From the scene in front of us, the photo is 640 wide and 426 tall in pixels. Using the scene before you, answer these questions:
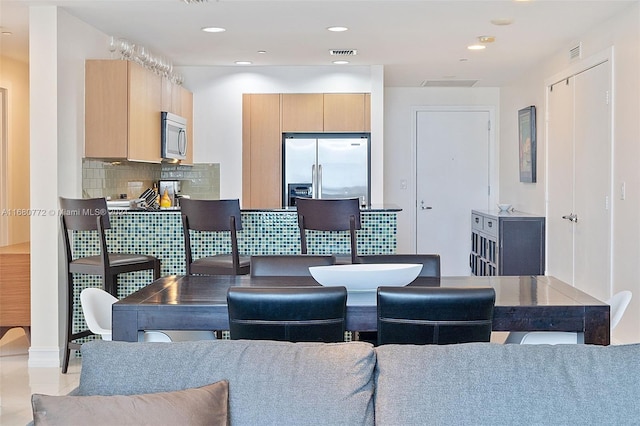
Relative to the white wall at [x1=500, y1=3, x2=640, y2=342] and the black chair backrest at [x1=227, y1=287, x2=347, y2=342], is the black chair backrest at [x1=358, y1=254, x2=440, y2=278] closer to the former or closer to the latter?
the black chair backrest at [x1=227, y1=287, x2=347, y2=342]

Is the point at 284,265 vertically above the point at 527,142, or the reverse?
the point at 527,142

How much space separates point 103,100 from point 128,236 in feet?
3.65

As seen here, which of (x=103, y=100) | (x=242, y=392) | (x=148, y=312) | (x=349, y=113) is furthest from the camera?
(x=349, y=113)

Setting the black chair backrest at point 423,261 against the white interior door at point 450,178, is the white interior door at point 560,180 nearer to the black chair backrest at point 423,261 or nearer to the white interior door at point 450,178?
the white interior door at point 450,178

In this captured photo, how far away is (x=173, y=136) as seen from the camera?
624 cm

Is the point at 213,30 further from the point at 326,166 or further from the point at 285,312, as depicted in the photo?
the point at 285,312

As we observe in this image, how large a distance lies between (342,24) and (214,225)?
1875mm

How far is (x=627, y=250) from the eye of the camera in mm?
4559

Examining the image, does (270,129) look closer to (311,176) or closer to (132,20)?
(311,176)

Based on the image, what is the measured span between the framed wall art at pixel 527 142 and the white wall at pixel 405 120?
1082 millimetres

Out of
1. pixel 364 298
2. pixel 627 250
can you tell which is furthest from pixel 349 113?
pixel 364 298

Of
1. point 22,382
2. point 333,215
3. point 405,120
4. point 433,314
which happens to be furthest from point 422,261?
point 405,120

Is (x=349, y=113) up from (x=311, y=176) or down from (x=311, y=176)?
up

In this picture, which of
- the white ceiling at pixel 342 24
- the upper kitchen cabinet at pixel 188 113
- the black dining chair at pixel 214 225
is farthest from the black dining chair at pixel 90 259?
the upper kitchen cabinet at pixel 188 113
